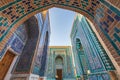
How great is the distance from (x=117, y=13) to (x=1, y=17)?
1.87 m

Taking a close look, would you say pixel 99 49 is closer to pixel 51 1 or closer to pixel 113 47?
pixel 113 47

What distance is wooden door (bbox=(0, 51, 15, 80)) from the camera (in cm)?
308

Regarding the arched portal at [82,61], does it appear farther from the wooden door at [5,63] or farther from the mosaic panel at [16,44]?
the wooden door at [5,63]

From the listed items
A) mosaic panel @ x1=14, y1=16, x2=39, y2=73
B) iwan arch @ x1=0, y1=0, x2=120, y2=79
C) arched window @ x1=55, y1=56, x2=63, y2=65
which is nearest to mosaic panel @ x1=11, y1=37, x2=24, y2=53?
mosaic panel @ x1=14, y1=16, x2=39, y2=73

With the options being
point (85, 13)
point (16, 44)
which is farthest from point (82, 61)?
point (85, 13)

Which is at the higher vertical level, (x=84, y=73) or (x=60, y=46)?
(x=60, y=46)

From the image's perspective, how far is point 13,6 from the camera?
1646 millimetres

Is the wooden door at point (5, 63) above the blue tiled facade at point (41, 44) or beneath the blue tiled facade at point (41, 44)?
beneath

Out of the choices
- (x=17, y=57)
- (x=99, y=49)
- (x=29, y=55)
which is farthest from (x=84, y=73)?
(x=17, y=57)

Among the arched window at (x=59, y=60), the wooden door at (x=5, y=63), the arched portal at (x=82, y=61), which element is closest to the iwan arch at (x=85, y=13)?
the wooden door at (x=5, y=63)

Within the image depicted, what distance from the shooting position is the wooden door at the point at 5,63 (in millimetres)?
3080

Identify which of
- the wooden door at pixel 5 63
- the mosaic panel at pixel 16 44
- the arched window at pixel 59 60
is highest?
the arched window at pixel 59 60

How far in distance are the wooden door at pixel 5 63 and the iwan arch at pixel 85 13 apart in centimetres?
183

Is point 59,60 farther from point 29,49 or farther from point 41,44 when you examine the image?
point 29,49
